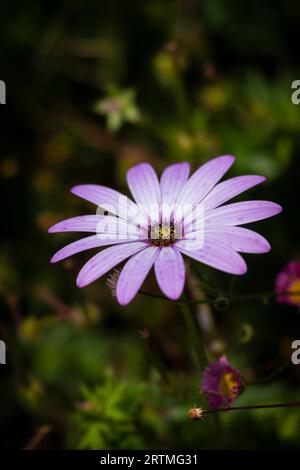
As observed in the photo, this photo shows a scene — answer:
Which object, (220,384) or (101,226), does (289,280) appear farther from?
(101,226)

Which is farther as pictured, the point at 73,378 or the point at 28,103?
the point at 28,103

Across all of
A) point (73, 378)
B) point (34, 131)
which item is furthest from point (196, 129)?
point (73, 378)

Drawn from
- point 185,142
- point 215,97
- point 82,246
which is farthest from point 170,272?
point 215,97

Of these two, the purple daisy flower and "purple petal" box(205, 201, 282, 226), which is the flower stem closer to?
the purple daisy flower

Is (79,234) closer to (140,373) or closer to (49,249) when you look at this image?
(49,249)

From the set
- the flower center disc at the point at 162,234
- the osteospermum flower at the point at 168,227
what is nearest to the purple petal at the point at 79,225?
the osteospermum flower at the point at 168,227

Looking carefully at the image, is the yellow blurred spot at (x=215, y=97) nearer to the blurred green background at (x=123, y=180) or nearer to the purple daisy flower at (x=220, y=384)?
the blurred green background at (x=123, y=180)
